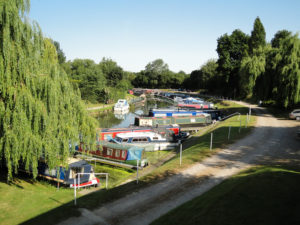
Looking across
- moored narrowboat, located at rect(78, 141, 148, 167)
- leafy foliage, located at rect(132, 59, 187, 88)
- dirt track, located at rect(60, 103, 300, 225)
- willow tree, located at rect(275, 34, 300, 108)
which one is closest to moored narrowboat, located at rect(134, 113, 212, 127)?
willow tree, located at rect(275, 34, 300, 108)

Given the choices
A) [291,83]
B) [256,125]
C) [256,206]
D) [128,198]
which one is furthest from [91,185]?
[291,83]

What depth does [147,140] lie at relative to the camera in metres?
23.5

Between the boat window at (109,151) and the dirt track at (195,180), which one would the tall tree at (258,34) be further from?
the boat window at (109,151)

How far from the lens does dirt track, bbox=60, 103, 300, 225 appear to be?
8938 millimetres

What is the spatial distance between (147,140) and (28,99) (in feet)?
48.2

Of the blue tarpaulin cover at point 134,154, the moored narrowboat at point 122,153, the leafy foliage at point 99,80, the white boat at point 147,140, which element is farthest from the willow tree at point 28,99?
the leafy foliage at point 99,80

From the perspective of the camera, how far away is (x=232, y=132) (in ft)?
76.7

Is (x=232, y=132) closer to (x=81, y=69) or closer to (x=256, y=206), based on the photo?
(x=256, y=206)

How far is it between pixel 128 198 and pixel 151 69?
416ft

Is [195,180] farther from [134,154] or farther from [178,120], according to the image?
[178,120]

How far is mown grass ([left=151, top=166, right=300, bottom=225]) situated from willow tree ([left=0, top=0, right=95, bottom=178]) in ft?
21.7

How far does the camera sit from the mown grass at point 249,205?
6.71 metres

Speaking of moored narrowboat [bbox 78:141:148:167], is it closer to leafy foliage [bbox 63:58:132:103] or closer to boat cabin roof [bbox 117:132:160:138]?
boat cabin roof [bbox 117:132:160:138]

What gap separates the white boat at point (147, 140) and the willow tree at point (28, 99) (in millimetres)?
10704
